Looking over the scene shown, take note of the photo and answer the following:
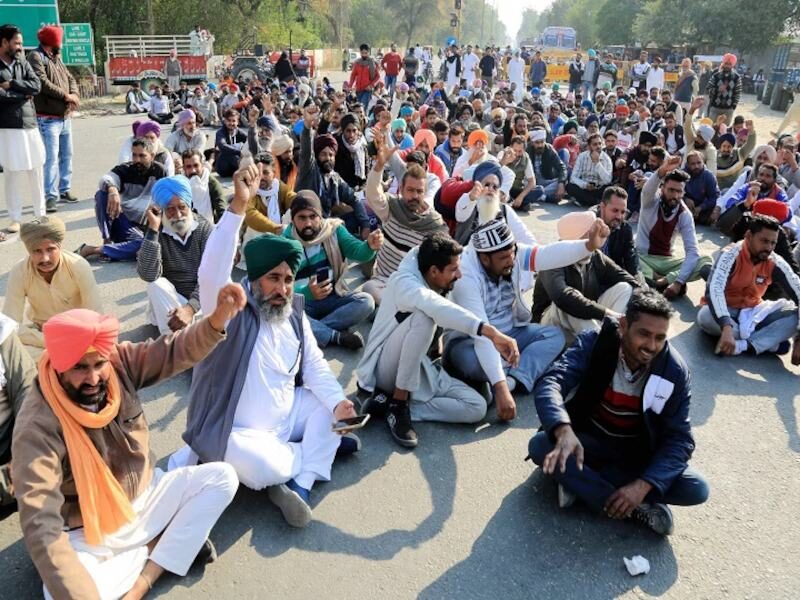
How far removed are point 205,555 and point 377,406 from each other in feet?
4.83

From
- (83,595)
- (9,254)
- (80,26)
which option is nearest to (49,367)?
Answer: (83,595)

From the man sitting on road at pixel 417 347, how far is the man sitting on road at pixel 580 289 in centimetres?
100

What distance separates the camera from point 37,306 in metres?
4.17

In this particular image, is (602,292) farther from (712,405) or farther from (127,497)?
(127,497)

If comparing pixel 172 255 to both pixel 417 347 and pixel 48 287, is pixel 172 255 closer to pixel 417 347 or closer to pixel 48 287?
pixel 48 287

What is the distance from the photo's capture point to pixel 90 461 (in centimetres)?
247

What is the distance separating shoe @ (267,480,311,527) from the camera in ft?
10.3

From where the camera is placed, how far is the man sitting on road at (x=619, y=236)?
5.45 meters

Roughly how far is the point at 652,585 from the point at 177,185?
4.00m

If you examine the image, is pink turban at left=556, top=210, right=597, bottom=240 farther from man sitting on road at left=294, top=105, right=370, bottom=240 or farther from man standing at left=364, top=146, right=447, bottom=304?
man sitting on road at left=294, top=105, right=370, bottom=240

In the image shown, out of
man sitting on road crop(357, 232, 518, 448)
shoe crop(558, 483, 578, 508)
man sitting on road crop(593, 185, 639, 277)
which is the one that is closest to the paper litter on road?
shoe crop(558, 483, 578, 508)

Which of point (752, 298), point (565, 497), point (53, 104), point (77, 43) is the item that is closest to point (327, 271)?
point (565, 497)

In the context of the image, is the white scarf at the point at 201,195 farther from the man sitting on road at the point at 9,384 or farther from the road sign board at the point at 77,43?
the road sign board at the point at 77,43

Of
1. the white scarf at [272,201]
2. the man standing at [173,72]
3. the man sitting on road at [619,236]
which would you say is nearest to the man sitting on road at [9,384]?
the white scarf at [272,201]
